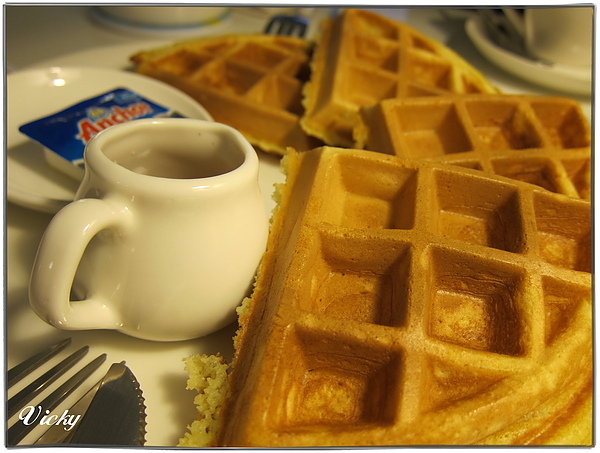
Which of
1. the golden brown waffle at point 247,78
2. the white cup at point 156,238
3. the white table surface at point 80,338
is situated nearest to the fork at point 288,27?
the golden brown waffle at point 247,78

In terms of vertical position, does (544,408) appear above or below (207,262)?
below

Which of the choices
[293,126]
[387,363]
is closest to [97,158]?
[387,363]

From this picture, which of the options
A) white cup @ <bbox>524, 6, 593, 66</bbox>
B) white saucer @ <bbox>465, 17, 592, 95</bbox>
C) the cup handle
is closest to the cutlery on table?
the cup handle

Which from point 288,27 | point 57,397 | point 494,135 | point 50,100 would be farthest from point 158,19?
point 57,397

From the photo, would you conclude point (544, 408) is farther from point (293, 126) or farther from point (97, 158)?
point (293, 126)

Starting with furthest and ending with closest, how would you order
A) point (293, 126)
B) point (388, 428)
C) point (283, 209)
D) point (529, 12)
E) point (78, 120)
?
point (529, 12), point (293, 126), point (78, 120), point (283, 209), point (388, 428)

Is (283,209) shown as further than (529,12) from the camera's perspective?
No

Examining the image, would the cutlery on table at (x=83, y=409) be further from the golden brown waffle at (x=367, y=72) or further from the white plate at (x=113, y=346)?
the golden brown waffle at (x=367, y=72)

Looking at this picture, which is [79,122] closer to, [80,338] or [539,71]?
[80,338]
